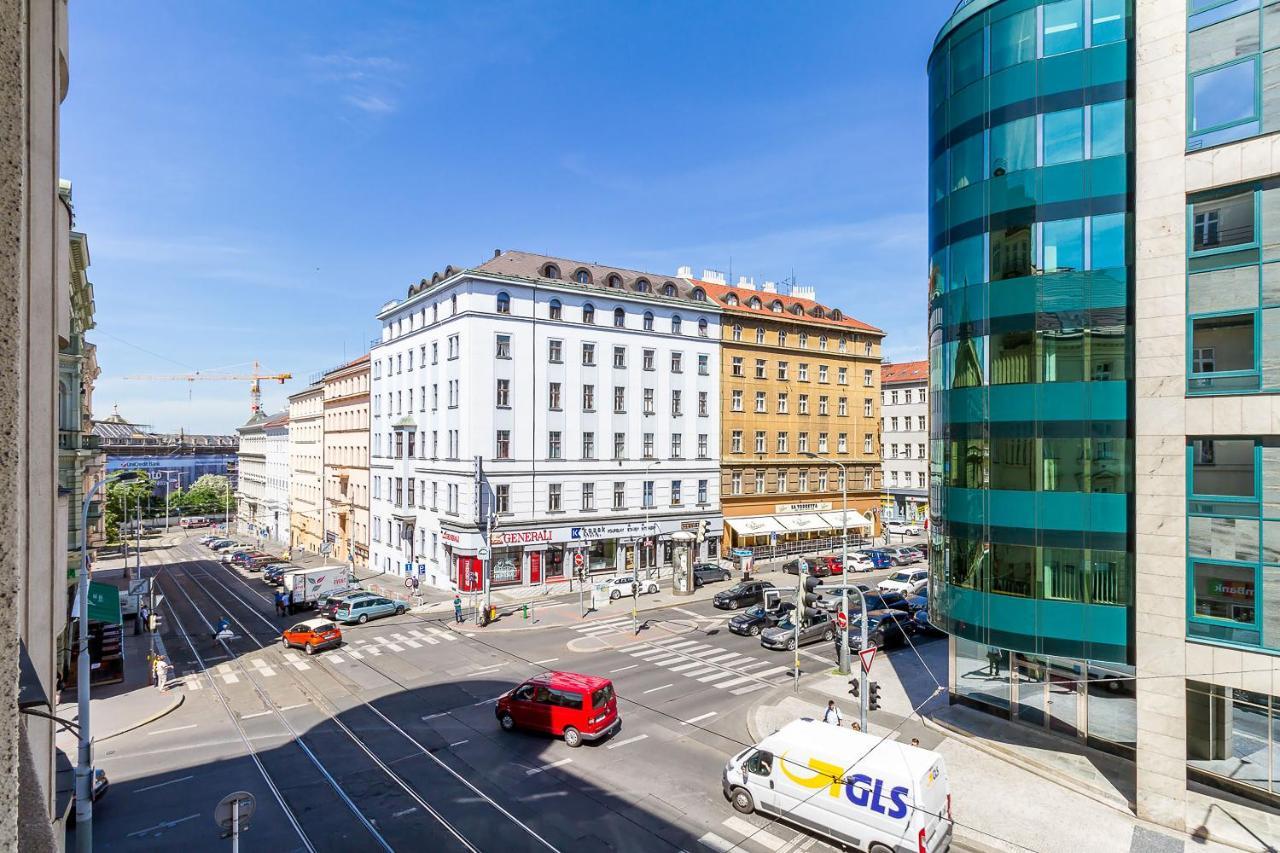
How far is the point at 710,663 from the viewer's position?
29.8m

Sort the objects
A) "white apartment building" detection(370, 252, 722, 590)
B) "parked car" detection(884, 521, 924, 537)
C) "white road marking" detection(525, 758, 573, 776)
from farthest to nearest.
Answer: "parked car" detection(884, 521, 924, 537)
"white apartment building" detection(370, 252, 722, 590)
"white road marking" detection(525, 758, 573, 776)

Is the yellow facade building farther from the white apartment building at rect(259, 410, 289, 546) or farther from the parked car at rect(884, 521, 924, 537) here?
the white apartment building at rect(259, 410, 289, 546)

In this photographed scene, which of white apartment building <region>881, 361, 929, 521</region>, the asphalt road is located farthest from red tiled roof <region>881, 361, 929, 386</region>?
the asphalt road

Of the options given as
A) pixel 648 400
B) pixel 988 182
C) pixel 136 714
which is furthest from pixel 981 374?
pixel 648 400

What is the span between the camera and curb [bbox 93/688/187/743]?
2238 centimetres

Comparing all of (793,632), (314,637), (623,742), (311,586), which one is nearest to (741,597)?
(793,632)

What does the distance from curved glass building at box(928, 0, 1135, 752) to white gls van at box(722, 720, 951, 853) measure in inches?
228

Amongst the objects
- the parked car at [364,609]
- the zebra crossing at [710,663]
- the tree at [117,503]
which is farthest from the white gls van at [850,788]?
the tree at [117,503]

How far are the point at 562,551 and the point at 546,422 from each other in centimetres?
877

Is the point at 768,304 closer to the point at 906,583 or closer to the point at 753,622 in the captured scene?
the point at 906,583

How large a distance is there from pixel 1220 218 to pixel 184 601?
56558mm

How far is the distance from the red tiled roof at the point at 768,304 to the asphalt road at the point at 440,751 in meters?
29.5

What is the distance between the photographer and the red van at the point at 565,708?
20.7 m

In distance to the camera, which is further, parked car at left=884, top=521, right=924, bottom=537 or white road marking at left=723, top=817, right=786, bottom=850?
parked car at left=884, top=521, right=924, bottom=537
